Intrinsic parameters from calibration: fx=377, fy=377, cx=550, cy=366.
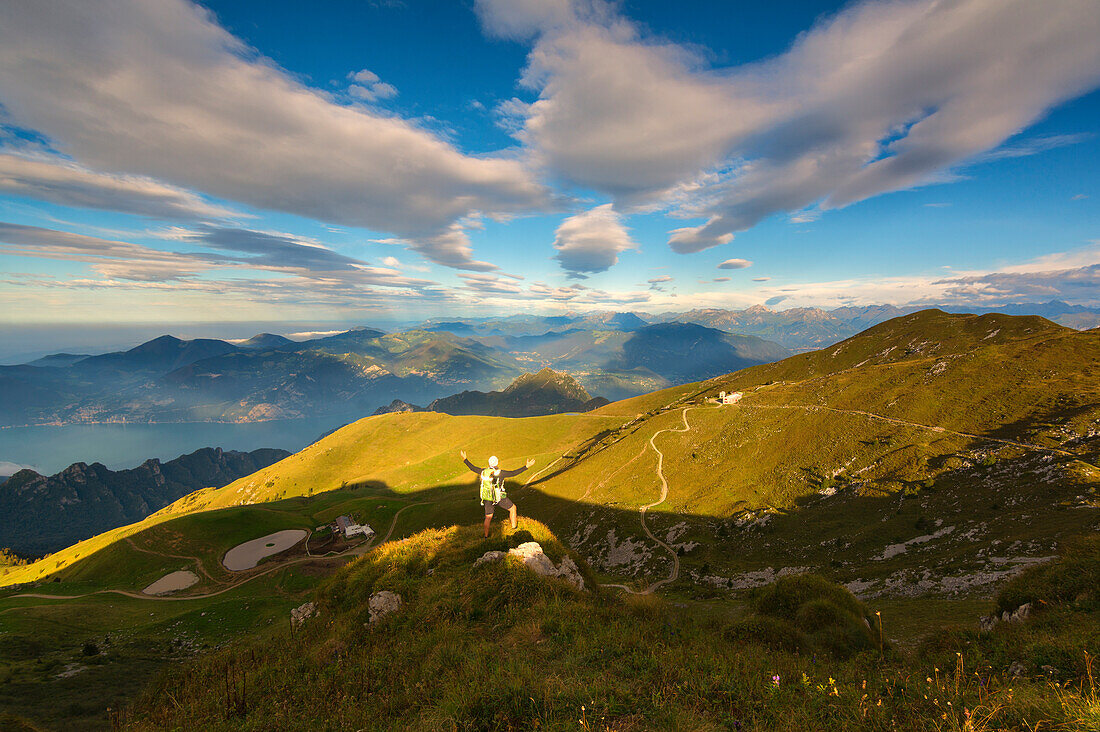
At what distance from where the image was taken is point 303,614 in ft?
51.7

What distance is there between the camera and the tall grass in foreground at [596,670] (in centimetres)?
591

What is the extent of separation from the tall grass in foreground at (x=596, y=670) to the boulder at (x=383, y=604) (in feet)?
1.28

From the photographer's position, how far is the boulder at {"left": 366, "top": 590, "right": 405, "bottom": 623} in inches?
515

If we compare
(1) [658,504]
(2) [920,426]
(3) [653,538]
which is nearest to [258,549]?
(3) [653,538]

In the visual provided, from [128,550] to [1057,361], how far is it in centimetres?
14211

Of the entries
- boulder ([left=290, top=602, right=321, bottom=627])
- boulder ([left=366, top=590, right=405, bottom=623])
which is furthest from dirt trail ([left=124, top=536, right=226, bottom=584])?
boulder ([left=366, top=590, right=405, bottom=623])

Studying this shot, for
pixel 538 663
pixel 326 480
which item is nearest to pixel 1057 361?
pixel 538 663

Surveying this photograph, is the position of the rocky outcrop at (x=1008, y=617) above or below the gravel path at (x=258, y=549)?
above

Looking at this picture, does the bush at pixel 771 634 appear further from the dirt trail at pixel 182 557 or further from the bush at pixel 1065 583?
the dirt trail at pixel 182 557

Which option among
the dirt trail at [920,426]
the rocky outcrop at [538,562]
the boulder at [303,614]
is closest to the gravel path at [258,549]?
the boulder at [303,614]

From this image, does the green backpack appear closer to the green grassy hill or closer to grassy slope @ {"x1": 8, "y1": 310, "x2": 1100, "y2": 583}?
the green grassy hill

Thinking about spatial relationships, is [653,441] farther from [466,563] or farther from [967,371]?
[466,563]

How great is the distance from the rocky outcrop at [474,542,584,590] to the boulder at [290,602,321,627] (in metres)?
7.10

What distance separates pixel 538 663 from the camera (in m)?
8.57
